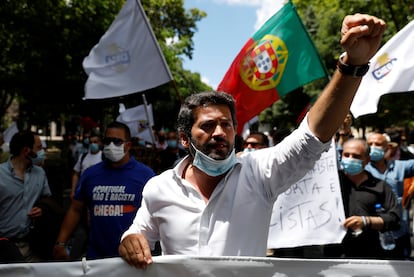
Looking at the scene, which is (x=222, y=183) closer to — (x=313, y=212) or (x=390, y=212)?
(x=313, y=212)

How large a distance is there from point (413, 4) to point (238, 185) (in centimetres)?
1364

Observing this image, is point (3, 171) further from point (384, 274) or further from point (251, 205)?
point (384, 274)

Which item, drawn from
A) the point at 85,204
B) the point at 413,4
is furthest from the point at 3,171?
the point at 413,4

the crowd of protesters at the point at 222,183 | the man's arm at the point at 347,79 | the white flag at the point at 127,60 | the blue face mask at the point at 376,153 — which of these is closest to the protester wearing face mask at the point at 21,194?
the crowd of protesters at the point at 222,183

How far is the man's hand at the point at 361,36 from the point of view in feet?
5.24

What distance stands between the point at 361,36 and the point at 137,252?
121 centimetres

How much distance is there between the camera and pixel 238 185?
2.09m

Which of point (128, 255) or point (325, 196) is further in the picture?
point (325, 196)

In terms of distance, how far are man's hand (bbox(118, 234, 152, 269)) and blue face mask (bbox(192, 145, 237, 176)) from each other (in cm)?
40

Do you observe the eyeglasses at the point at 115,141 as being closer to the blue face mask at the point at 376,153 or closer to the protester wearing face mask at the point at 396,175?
the protester wearing face mask at the point at 396,175

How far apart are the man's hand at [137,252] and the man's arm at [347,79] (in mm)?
843

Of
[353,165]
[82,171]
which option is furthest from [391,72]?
[82,171]

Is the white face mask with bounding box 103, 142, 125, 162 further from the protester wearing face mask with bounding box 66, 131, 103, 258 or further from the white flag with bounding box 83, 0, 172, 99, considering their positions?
the protester wearing face mask with bounding box 66, 131, 103, 258

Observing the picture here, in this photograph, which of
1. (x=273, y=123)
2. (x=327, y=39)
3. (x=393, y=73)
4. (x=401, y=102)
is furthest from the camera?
(x=273, y=123)
